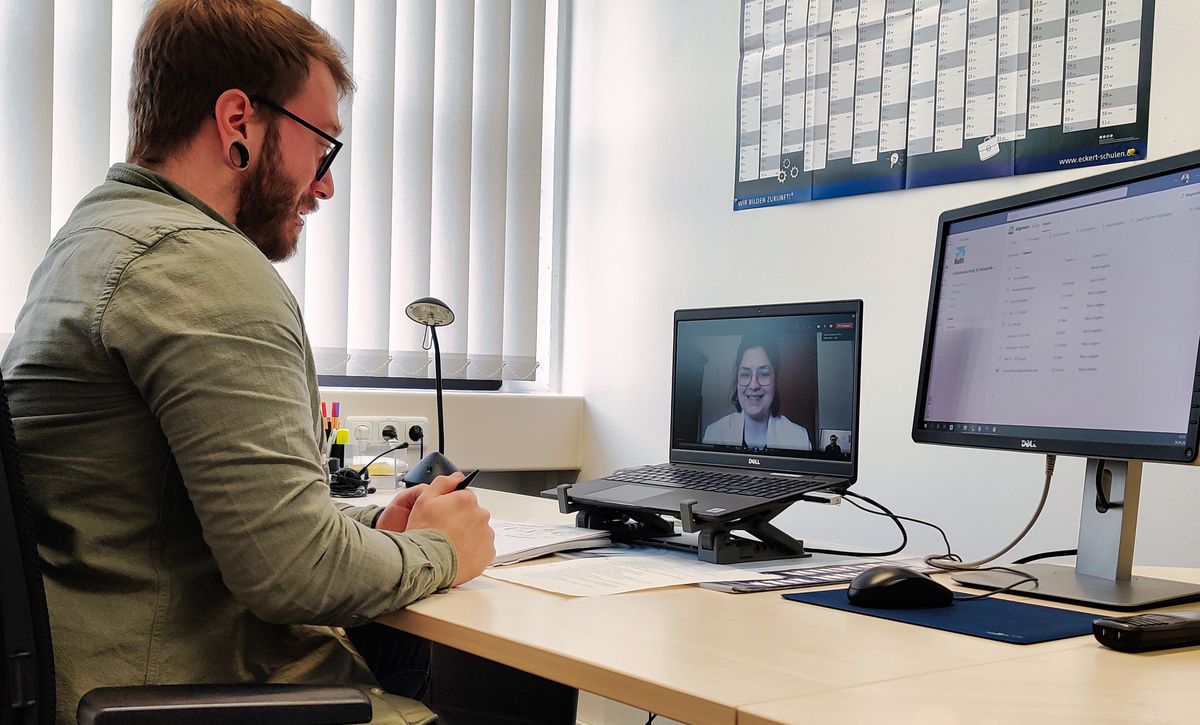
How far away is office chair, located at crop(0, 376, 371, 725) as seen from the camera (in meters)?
0.83

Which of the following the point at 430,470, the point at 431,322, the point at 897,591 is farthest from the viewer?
the point at 431,322

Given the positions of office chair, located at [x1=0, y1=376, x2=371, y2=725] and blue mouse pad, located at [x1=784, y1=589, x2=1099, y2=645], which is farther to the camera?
blue mouse pad, located at [x1=784, y1=589, x2=1099, y2=645]

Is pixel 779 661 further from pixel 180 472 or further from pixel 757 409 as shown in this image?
pixel 757 409

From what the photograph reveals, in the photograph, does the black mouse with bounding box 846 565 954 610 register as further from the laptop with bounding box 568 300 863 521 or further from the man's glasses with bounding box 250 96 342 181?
the man's glasses with bounding box 250 96 342 181

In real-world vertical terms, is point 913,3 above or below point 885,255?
above

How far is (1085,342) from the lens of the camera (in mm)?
1191

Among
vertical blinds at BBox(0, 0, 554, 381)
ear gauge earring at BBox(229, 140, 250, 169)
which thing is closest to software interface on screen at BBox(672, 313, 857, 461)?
ear gauge earring at BBox(229, 140, 250, 169)

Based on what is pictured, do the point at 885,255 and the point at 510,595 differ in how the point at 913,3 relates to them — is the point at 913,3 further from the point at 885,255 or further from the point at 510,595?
the point at 510,595

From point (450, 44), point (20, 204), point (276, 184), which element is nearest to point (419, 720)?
point (276, 184)

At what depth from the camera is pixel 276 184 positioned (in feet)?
4.07

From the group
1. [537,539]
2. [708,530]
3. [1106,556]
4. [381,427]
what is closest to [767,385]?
[708,530]

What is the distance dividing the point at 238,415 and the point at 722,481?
0.76 m

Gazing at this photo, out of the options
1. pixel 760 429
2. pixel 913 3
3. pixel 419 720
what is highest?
pixel 913 3

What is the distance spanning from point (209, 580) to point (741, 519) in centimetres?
64
